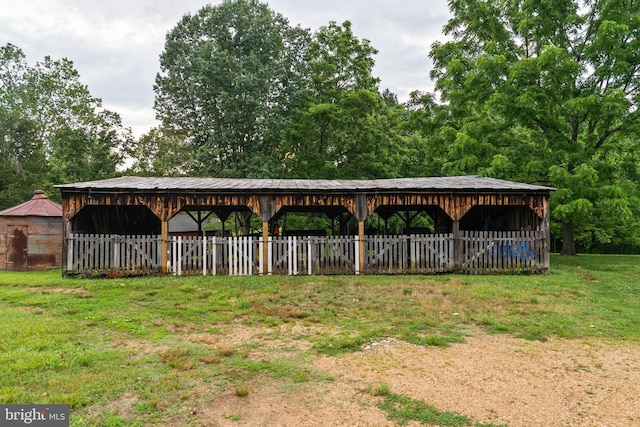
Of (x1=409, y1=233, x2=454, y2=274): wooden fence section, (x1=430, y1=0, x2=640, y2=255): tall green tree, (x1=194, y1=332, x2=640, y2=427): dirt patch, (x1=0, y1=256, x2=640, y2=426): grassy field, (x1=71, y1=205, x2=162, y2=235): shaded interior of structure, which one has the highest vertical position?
(x1=430, y1=0, x2=640, y2=255): tall green tree

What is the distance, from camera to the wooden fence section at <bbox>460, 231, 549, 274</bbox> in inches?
492

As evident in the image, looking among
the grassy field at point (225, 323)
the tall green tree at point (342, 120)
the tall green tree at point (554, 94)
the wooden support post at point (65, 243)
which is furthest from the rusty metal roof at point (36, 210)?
the tall green tree at point (554, 94)

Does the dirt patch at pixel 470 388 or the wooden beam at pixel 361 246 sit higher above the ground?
the wooden beam at pixel 361 246

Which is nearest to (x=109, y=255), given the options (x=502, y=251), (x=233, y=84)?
(x=502, y=251)

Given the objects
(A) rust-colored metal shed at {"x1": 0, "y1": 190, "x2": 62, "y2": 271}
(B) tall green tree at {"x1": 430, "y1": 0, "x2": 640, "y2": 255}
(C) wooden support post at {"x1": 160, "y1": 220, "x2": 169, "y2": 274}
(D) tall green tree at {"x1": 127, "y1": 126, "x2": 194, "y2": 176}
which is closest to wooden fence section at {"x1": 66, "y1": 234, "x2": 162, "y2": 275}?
(C) wooden support post at {"x1": 160, "y1": 220, "x2": 169, "y2": 274}

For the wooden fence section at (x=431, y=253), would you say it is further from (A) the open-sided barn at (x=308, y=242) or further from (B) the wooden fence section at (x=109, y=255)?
(B) the wooden fence section at (x=109, y=255)

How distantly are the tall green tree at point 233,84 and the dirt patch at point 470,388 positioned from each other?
19.5 metres

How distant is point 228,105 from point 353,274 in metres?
16.1

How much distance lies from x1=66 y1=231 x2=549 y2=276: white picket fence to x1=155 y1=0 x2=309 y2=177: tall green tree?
11774 mm

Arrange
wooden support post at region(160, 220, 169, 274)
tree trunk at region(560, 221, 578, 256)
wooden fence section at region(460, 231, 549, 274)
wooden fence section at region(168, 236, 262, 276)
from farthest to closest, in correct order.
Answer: tree trunk at region(560, 221, 578, 256) < wooden fence section at region(460, 231, 549, 274) < wooden fence section at region(168, 236, 262, 276) < wooden support post at region(160, 220, 169, 274)

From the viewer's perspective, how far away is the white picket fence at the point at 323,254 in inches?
480

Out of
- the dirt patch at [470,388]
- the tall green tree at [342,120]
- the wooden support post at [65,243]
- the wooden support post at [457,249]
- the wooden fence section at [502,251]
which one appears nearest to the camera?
the dirt patch at [470,388]

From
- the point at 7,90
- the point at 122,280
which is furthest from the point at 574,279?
the point at 7,90

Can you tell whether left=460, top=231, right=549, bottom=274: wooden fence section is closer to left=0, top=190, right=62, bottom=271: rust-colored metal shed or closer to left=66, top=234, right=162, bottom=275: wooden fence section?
left=66, top=234, right=162, bottom=275: wooden fence section
